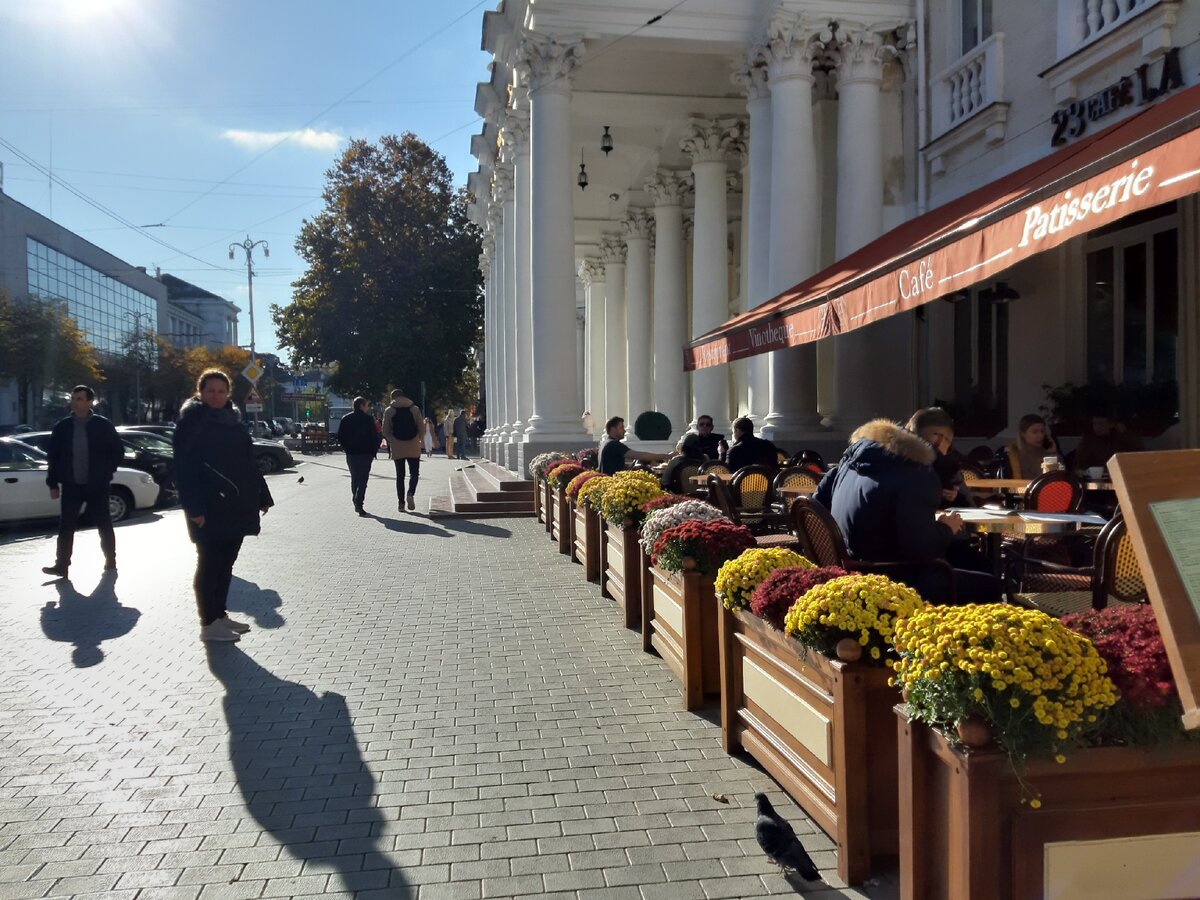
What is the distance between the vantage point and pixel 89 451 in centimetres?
915

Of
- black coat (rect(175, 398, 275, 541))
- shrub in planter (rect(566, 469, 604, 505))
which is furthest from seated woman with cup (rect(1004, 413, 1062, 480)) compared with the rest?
black coat (rect(175, 398, 275, 541))

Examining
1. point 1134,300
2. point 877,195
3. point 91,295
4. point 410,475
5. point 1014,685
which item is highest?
point 91,295

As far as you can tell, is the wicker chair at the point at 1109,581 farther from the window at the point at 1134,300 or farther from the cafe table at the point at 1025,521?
the window at the point at 1134,300

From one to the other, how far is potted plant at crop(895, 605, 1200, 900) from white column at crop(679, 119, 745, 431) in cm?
1468

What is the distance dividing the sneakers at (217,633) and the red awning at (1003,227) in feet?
16.9

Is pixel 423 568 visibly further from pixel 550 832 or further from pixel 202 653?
pixel 550 832

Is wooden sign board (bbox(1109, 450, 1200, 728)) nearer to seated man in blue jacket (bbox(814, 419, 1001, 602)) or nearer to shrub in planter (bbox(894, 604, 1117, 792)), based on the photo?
shrub in planter (bbox(894, 604, 1117, 792))

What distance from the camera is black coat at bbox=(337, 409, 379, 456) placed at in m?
15.4

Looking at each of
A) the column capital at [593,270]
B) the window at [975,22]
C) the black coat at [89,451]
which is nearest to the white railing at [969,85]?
the window at [975,22]

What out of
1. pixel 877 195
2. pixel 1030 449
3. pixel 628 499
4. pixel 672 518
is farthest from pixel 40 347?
pixel 672 518

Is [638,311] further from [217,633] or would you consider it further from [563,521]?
[217,633]

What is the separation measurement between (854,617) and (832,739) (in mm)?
451

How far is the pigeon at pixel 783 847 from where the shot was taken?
3.19 m

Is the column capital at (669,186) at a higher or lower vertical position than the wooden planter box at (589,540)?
higher
